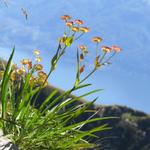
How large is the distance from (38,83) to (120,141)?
81192 millimetres

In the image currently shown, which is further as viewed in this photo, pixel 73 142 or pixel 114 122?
pixel 114 122

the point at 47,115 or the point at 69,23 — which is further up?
the point at 69,23

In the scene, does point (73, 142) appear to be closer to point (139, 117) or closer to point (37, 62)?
point (37, 62)

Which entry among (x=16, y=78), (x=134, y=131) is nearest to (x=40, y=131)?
(x=16, y=78)

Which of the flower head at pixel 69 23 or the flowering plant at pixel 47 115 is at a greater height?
the flower head at pixel 69 23

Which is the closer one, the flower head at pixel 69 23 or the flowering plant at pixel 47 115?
the flowering plant at pixel 47 115

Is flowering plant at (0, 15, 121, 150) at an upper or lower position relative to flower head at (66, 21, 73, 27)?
lower

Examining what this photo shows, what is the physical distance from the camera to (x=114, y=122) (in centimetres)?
9069

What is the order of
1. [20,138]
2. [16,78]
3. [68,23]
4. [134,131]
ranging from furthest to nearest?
[134,131]
[16,78]
[68,23]
[20,138]

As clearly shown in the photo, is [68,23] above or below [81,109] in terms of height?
above

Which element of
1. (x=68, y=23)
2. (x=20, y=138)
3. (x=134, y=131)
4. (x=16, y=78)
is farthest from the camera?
(x=134, y=131)

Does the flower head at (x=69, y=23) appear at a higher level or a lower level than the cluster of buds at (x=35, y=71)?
higher

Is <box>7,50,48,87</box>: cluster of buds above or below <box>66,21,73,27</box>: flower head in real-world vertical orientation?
below

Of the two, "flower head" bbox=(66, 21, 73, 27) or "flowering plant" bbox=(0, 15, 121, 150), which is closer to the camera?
"flowering plant" bbox=(0, 15, 121, 150)
